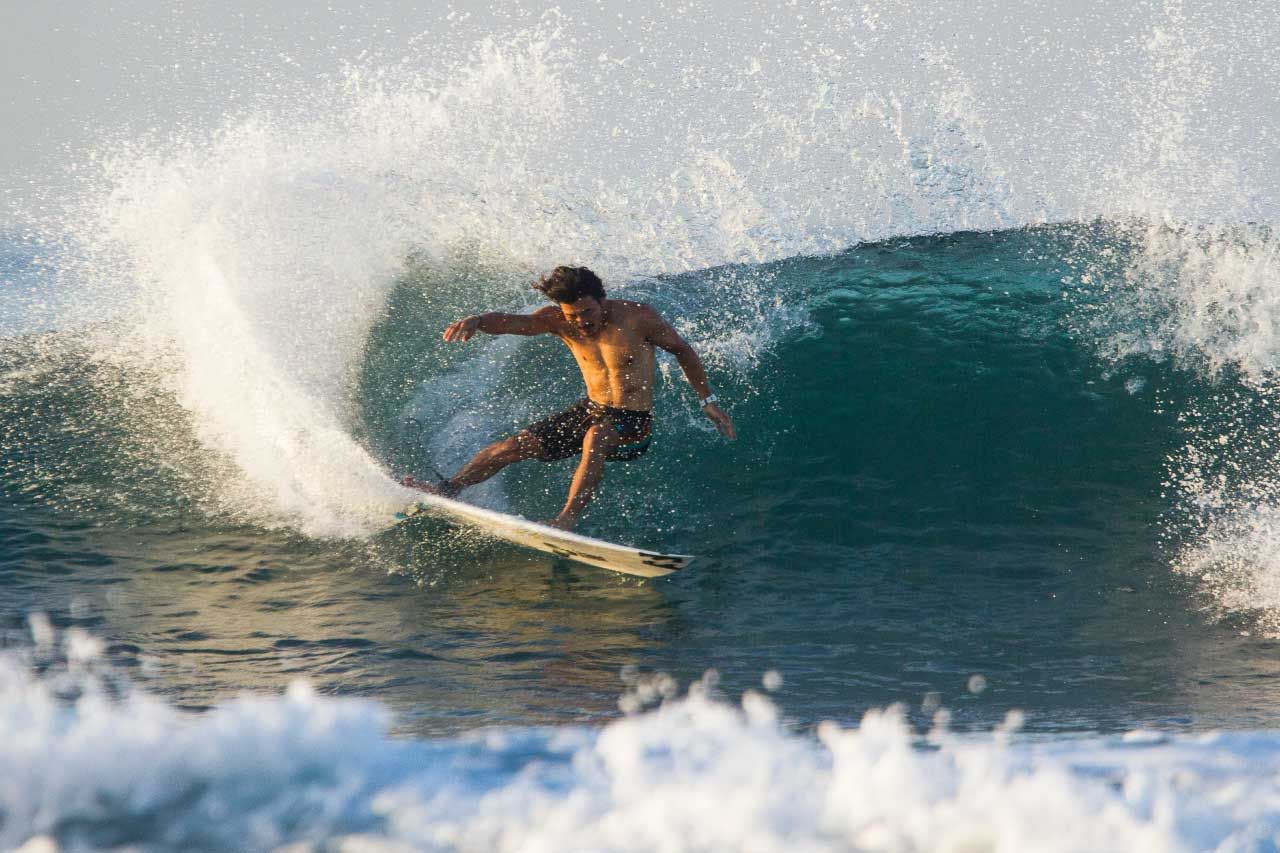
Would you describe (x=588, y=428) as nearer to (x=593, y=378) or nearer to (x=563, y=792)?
(x=593, y=378)

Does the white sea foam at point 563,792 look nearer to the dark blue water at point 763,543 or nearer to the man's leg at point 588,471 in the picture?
the dark blue water at point 763,543

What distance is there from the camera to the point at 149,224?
28.0 feet

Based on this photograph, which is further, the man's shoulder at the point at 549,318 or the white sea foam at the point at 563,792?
the man's shoulder at the point at 549,318

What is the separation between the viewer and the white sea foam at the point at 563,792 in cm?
194

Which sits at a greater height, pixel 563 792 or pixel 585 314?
pixel 585 314

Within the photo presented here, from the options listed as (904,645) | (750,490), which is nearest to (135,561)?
(750,490)

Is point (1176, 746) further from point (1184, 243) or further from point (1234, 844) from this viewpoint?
point (1184, 243)

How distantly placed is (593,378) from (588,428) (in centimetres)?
29

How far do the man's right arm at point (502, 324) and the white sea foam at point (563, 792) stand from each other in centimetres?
311

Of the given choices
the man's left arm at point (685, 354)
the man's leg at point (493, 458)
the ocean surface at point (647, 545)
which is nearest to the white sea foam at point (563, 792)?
the ocean surface at point (647, 545)

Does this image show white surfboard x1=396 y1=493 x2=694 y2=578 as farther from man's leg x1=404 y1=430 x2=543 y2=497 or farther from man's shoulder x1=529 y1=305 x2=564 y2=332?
man's shoulder x1=529 y1=305 x2=564 y2=332

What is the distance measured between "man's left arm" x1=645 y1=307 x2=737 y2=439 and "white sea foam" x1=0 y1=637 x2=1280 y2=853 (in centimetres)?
337

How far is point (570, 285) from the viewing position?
17.3 feet

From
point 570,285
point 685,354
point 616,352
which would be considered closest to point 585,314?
point 570,285
